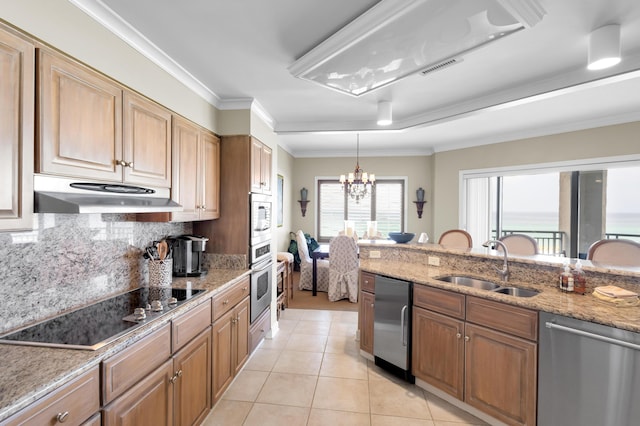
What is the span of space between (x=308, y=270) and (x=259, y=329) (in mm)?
2328

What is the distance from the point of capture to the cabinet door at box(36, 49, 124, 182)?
1390 mm

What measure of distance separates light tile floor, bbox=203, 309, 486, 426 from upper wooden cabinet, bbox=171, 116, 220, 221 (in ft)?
4.94

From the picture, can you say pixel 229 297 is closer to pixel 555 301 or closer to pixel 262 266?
pixel 262 266

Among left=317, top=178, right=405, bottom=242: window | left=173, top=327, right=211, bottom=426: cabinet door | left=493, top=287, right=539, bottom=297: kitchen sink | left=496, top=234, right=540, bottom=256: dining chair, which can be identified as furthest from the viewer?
left=317, top=178, right=405, bottom=242: window

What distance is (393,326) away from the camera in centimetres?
284

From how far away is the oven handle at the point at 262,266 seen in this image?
3175 mm

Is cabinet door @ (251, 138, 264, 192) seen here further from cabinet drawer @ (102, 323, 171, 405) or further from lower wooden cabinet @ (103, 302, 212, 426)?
cabinet drawer @ (102, 323, 171, 405)

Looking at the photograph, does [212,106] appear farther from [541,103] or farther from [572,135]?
[572,135]

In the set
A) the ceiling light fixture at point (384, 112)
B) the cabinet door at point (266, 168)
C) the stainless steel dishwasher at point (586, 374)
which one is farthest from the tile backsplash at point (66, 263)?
the stainless steel dishwasher at point (586, 374)

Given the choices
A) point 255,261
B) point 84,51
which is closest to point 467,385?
point 255,261

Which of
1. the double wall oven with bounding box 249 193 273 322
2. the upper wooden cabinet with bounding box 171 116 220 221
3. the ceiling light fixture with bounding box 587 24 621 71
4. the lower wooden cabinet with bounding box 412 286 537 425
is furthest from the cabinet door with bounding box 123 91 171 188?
the ceiling light fixture with bounding box 587 24 621 71

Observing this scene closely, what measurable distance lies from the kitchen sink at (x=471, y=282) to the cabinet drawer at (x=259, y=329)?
73.0 inches

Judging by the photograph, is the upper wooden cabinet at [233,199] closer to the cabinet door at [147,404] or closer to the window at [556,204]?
the cabinet door at [147,404]

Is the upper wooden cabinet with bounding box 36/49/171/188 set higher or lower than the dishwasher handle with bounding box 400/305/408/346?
higher
